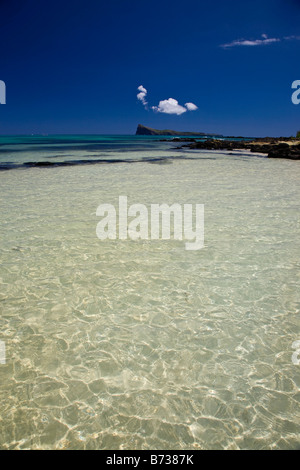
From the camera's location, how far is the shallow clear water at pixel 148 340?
2863 millimetres

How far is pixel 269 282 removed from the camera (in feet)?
18.2

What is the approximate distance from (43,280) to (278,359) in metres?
4.48

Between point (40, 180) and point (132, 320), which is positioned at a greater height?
point (40, 180)

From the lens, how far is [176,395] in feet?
10.5

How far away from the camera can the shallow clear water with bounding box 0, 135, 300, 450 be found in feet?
9.39

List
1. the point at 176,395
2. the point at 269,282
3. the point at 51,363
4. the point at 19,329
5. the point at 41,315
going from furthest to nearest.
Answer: the point at 269,282 < the point at 41,315 < the point at 19,329 < the point at 51,363 < the point at 176,395

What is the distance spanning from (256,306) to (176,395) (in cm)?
233

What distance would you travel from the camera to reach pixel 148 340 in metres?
4.05

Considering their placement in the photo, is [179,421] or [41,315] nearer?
[179,421]
